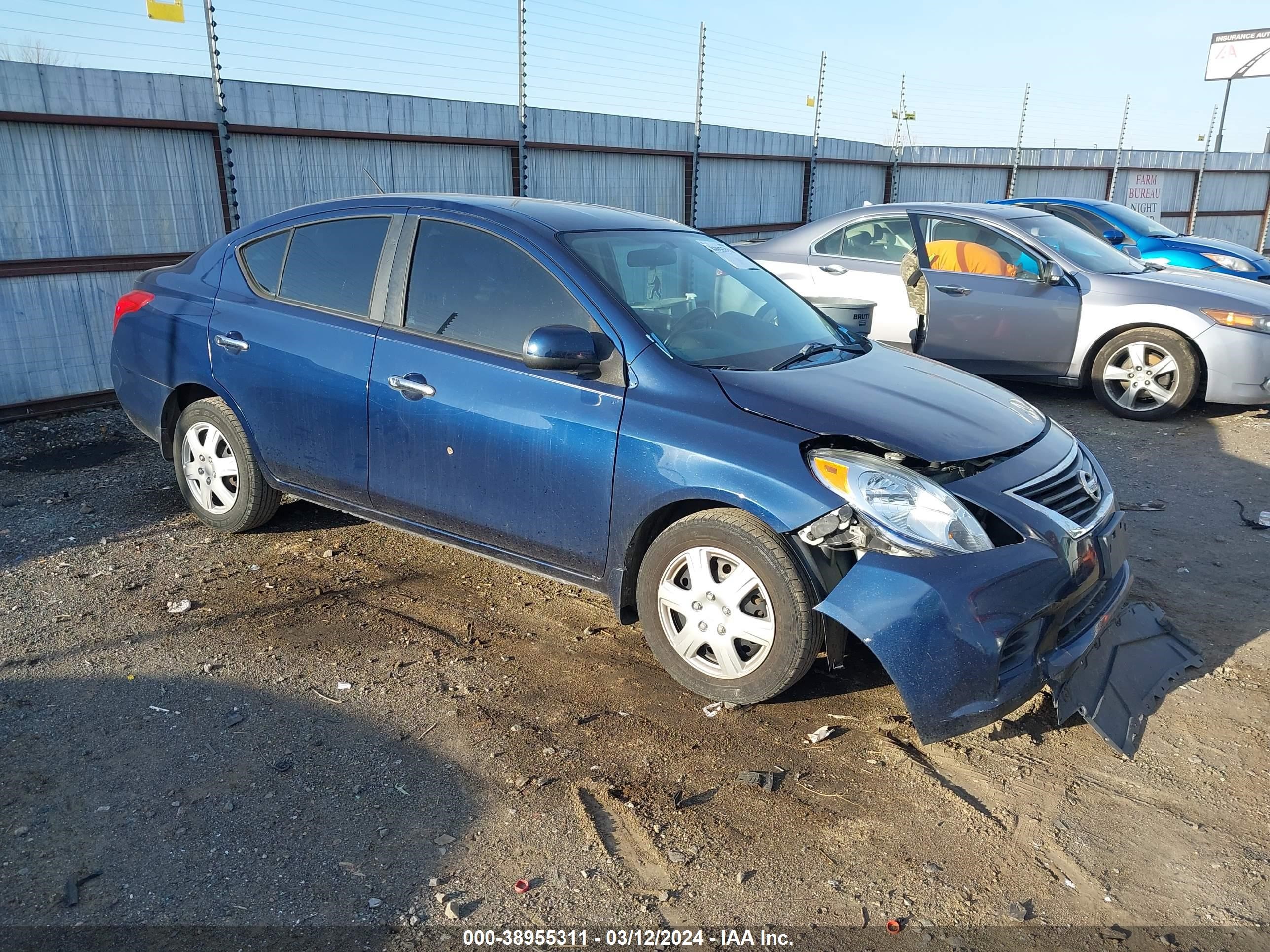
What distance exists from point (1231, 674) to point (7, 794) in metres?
4.49

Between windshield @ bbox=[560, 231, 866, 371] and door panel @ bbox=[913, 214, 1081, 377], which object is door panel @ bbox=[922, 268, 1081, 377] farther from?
windshield @ bbox=[560, 231, 866, 371]

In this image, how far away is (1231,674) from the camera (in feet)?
12.9

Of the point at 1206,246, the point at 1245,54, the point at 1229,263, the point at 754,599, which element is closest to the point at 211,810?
the point at 754,599

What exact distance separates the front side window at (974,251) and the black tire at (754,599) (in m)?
5.77

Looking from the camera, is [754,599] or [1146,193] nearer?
[754,599]

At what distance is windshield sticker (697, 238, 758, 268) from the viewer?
4781 mm

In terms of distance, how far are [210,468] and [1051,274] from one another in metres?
6.66

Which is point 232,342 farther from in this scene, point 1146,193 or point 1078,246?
point 1146,193

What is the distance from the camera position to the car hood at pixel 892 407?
3396 millimetres

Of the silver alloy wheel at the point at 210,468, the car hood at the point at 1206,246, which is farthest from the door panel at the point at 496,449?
the car hood at the point at 1206,246

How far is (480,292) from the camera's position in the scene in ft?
13.4

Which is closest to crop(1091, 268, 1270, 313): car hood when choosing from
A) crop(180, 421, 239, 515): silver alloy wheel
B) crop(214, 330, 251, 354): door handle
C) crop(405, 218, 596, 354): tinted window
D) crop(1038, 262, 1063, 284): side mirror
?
crop(1038, 262, 1063, 284): side mirror

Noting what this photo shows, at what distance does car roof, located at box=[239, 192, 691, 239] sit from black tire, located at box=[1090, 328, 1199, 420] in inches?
191

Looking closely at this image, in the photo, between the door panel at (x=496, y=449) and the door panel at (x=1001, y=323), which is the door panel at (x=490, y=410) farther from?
the door panel at (x=1001, y=323)
